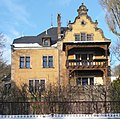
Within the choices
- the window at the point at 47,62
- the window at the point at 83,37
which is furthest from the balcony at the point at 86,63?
the window at the point at 83,37

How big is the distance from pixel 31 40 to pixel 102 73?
35.6 ft

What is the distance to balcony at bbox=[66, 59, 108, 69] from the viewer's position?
31.4 metres

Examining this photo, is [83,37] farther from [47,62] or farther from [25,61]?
[25,61]

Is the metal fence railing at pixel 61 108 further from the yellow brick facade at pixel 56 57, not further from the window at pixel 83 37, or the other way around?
the window at pixel 83 37

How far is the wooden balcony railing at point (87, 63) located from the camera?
103ft

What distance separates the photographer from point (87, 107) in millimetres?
16688

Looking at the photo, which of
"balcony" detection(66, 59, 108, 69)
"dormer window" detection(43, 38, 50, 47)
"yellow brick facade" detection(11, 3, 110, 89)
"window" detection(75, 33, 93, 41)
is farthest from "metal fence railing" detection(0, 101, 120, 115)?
"dormer window" detection(43, 38, 50, 47)

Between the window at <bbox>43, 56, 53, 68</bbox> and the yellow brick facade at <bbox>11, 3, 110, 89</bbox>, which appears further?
the window at <bbox>43, 56, 53, 68</bbox>

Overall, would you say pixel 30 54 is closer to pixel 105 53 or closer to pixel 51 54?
pixel 51 54

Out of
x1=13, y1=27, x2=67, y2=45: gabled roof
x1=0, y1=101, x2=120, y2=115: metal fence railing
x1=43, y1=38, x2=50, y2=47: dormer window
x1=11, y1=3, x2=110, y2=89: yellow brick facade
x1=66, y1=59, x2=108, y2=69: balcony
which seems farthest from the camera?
x1=13, y1=27, x2=67, y2=45: gabled roof

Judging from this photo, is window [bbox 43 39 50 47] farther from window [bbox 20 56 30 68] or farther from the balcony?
the balcony

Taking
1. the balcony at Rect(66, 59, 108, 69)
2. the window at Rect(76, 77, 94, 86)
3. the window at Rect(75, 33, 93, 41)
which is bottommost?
the window at Rect(76, 77, 94, 86)

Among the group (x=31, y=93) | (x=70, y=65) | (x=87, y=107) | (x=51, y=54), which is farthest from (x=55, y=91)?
(x=51, y=54)

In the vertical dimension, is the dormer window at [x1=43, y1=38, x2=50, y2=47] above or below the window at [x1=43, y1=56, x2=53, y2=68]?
above
